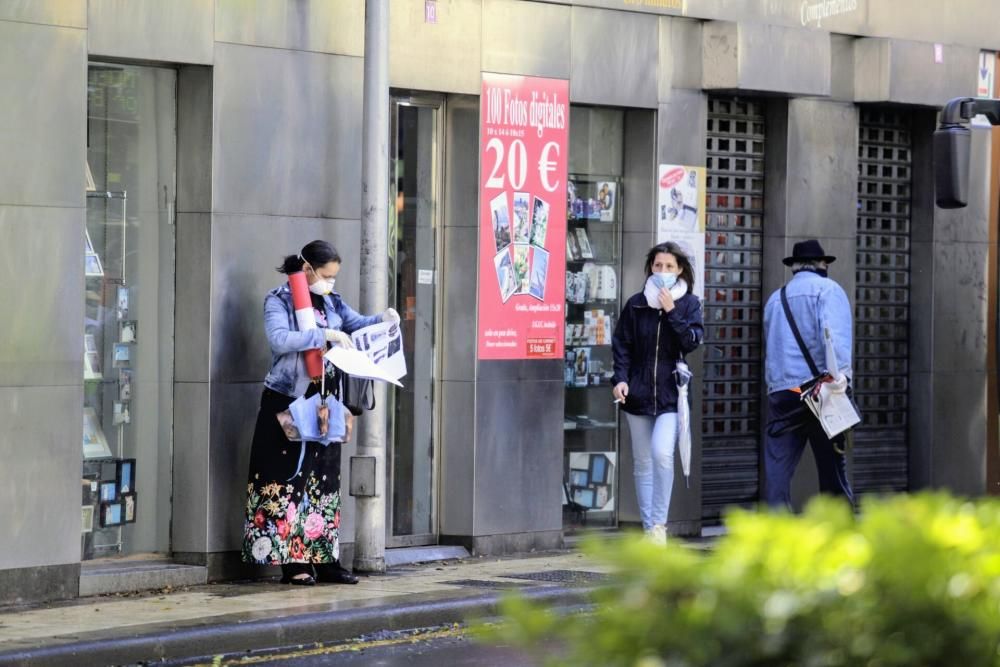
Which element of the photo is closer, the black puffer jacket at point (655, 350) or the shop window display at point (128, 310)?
the shop window display at point (128, 310)

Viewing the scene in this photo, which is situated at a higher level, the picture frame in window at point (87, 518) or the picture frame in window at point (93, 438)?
the picture frame in window at point (93, 438)

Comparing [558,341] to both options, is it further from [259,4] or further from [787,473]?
[259,4]

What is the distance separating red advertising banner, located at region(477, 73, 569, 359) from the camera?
1185cm

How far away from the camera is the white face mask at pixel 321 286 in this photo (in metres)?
10.1

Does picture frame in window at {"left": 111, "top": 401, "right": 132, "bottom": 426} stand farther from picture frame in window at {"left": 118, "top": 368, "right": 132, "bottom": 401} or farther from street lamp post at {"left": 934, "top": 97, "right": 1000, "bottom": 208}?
street lamp post at {"left": 934, "top": 97, "right": 1000, "bottom": 208}

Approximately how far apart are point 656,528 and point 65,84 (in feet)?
15.0

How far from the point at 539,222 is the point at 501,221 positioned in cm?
34

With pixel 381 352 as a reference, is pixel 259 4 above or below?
above

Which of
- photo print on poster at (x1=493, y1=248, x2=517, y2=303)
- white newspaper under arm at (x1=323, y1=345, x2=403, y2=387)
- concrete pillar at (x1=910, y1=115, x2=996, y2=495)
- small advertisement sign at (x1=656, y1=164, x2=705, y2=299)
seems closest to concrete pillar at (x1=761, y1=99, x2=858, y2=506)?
small advertisement sign at (x1=656, y1=164, x2=705, y2=299)

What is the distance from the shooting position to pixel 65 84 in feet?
31.4

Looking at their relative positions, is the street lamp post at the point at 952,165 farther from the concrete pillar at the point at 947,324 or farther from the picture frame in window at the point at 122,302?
the concrete pillar at the point at 947,324

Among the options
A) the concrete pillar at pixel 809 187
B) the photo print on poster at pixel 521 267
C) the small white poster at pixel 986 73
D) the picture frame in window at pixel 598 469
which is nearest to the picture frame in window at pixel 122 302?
the photo print on poster at pixel 521 267

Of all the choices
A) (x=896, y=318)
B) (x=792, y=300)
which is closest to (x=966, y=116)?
(x=792, y=300)

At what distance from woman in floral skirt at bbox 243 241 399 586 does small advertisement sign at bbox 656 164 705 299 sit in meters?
3.26
